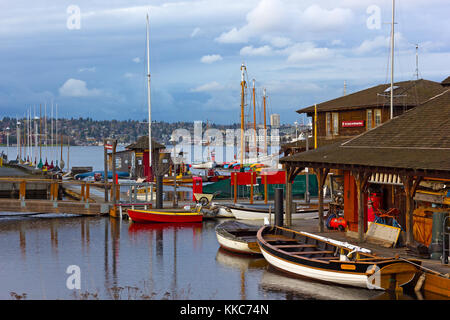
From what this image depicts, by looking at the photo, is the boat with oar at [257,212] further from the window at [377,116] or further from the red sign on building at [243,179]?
the window at [377,116]

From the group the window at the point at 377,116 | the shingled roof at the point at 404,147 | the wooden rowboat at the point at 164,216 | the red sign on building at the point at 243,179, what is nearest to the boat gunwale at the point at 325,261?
the shingled roof at the point at 404,147

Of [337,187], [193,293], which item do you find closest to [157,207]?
[337,187]

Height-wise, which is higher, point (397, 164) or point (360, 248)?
point (397, 164)

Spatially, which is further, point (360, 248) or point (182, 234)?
point (182, 234)

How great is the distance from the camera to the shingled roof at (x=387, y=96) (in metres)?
A: 49.7

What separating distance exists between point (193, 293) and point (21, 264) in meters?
10.5

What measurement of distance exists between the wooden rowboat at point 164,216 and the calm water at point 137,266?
76 cm

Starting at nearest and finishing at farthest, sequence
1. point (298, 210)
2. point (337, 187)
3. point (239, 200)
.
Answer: point (337, 187), point (298, 210), point (239, 200)

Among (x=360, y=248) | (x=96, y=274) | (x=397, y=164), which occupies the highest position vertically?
(x=397, y=164)

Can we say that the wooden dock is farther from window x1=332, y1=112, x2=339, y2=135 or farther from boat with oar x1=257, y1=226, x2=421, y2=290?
window x1=332, y1=112, x2=339, y2=135

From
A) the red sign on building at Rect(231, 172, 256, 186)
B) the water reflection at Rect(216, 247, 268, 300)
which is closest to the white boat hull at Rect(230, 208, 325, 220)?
the red sign on building at Rect(231, 172, 256, 186)

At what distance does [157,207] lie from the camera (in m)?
44.8

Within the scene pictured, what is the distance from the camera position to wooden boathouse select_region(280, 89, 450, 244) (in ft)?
75.6
